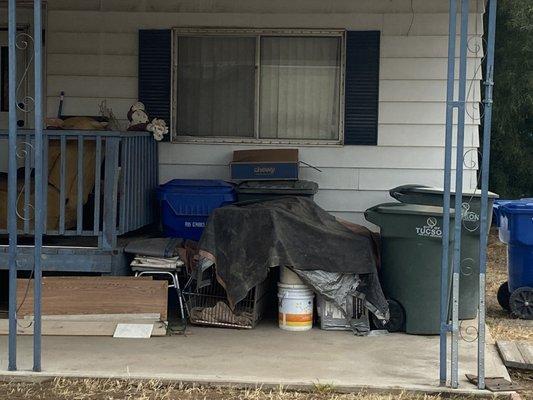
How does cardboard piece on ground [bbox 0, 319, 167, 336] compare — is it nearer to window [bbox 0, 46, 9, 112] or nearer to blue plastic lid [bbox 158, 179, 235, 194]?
blue plastic lid [bbox 158, 179, 235, 194]

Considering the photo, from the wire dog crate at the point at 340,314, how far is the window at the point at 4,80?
3781mm

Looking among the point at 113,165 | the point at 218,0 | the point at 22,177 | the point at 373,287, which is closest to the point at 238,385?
the point at 373,287

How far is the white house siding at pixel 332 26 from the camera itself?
8.20 metres

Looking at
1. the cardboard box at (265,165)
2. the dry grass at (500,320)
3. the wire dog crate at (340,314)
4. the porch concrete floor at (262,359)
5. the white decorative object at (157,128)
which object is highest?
the white decorative object at (157,128)

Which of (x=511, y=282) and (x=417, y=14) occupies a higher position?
(x=417, y=14)

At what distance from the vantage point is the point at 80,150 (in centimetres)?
710

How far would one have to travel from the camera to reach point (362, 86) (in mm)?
8273

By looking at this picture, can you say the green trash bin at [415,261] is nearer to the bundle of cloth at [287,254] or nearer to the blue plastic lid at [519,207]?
the bundle of cloth at [287,254]

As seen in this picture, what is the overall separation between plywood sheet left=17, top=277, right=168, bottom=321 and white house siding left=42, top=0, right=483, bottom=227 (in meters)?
1.81

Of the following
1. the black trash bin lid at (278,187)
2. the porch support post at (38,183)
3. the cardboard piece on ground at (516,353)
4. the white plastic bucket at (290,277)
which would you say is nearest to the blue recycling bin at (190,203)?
the black trash bin lid at (278,187)

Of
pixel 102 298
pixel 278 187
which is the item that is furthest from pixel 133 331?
pixel 278 187

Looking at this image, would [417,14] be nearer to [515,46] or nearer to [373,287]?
[373,287]

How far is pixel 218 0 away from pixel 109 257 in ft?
9.18

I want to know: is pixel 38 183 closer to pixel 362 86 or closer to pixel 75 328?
pixel 75 328
